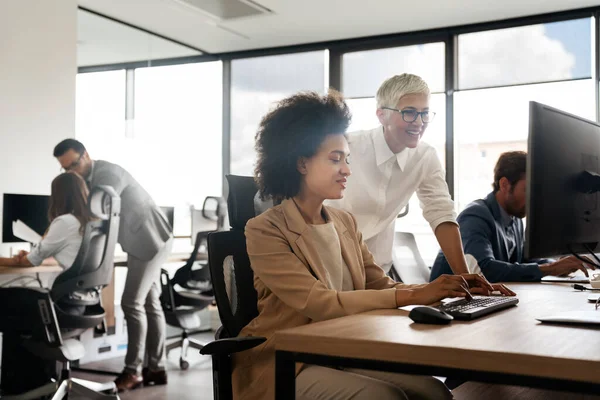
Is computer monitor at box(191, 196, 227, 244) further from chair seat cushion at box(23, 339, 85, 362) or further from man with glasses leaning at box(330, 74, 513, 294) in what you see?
man with glasses leaning at box(330, 74, 513, 294)

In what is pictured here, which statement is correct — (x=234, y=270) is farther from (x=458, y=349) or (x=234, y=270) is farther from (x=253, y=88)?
(x=253, y=88)

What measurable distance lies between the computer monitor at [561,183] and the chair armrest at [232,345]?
676mm

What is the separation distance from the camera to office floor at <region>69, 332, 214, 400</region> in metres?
4.12

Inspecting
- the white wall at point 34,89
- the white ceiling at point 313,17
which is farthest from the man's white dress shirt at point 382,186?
the white ceiling at point 313,17

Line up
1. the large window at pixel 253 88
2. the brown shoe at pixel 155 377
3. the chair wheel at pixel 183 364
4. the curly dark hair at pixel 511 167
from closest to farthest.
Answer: the curly dark hair at pixel 511 167, the brown shoe at pixel 155 377, the chair wheel at pixel 183 364, the large window at pixel 253 88

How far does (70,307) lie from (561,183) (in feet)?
8.83

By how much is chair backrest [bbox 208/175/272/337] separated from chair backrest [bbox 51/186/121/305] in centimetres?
193

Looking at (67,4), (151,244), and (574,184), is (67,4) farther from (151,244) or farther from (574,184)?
(574,184)

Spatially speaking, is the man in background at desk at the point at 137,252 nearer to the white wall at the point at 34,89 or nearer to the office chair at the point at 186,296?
the white wall at the point at 34,89

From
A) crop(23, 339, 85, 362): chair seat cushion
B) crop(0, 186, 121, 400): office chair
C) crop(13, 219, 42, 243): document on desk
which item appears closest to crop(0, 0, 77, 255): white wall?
crop(13, 219, 42, 243): document on desk

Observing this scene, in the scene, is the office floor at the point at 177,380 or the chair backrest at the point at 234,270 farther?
the office floor at the point at 177,380

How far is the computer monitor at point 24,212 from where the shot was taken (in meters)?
3.94

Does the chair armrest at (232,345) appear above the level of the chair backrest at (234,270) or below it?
below

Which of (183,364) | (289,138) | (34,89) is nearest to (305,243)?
(289,138)
